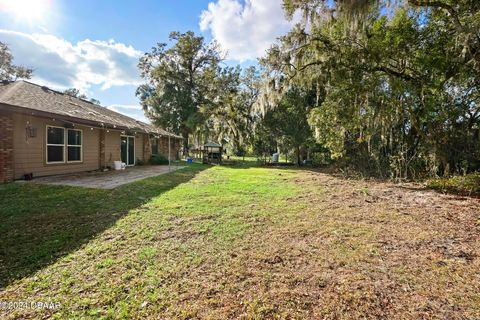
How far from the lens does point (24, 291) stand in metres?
2.06

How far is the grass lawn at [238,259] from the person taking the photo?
1881 mm

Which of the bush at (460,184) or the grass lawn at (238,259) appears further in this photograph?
the bush at (460,184)

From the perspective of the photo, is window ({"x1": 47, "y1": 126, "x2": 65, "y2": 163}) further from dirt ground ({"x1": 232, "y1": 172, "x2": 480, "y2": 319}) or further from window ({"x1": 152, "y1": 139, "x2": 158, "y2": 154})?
dirt ground ({"x1": 232, "y1": 172, "x2": 480, "y2": 319})

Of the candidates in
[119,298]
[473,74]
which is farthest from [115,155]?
[473,74]

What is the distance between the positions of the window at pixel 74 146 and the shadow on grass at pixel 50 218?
2364 mm

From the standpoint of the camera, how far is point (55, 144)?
25.2ft

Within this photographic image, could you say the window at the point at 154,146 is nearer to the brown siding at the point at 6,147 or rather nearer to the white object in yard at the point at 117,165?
the white object in yard at the point at 117,165

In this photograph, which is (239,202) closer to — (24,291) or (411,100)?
(24,291)

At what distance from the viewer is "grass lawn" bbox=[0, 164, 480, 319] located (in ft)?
6.17

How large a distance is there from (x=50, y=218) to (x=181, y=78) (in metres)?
19.5

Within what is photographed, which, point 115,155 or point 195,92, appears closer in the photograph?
point 115,155

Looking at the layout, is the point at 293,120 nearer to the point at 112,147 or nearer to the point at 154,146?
the point at 154,146

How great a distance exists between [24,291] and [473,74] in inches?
379

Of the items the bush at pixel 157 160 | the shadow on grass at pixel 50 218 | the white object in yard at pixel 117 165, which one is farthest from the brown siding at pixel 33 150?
the bush at pixel 157 160
